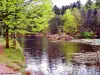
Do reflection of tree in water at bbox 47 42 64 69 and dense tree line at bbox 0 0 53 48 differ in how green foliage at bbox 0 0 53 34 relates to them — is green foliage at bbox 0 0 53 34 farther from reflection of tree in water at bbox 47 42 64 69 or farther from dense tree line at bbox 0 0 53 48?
reflection of tree in water at bbox 47 42 64 69

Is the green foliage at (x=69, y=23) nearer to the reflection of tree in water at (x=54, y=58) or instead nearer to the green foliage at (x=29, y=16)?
the reflection of tree in water at (x=54, y=58)

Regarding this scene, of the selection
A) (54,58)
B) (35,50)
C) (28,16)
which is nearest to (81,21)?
Result: (35,50)

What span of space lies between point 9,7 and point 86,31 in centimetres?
7727

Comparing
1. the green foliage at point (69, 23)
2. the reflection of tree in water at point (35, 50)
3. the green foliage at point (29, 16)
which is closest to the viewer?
the green foliage at point (29, 16)

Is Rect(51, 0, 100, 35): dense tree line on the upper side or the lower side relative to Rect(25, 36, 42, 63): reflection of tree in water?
upper

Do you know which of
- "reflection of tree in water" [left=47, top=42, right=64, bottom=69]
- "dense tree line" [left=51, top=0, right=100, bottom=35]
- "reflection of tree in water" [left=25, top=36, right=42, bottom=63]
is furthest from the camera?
"dense tree line" [left=51, top=0, right=100, bottom=35]

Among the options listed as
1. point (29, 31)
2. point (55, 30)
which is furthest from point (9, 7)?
point (55, 30)

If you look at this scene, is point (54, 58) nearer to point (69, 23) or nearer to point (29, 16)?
point (29, 16)

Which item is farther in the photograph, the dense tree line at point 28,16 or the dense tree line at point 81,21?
the dense tree line at point 81,21

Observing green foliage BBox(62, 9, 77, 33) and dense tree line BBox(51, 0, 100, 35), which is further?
green foliage BBox(62, 9, 77, 33)

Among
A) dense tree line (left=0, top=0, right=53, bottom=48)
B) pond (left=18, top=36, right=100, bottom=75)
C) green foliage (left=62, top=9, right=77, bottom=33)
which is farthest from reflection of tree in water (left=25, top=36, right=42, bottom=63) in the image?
green foliage (left=62, top=9, right=77, bottom=33)

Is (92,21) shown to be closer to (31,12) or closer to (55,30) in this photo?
(55,30)

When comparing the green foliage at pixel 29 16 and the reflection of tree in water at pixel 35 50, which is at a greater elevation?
the green foliage at pixel 29 16

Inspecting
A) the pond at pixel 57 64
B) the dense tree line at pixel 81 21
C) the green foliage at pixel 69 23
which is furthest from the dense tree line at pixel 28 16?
the green foliage at pixel 69 23
